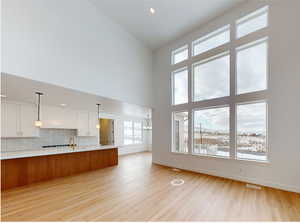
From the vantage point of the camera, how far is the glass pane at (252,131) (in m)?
3.93

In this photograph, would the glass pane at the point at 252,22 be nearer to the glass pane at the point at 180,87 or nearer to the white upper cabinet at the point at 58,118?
the glass pane at the point at 180,87

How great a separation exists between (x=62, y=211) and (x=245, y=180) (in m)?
4.48

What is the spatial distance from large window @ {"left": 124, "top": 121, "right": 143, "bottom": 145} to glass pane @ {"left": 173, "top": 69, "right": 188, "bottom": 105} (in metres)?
4.63

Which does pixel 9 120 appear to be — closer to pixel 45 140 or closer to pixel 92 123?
pixel 45 140

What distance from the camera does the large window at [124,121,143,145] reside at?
31.1 feet

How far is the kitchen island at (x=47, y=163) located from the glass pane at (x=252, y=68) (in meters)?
5.53

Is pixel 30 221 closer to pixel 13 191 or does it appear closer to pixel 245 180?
pixel 13 191

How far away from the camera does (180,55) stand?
5.97 m

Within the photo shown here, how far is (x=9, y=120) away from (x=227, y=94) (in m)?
7.34

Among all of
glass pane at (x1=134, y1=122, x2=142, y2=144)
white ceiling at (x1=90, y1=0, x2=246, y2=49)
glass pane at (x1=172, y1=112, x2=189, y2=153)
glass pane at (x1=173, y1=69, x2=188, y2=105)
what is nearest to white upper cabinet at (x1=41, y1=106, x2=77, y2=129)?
white ceiling at (x1=90, y1=0, x2=246, y2=49)

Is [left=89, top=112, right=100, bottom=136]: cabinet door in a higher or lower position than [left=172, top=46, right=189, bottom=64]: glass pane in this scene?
lower

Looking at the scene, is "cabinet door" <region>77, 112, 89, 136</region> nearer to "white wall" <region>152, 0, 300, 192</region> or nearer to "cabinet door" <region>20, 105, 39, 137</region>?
"cabinet door" <region>20, 105, 39, 137</region>

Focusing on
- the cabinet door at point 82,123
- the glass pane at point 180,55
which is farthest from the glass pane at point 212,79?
the cabinet door at point 82,123

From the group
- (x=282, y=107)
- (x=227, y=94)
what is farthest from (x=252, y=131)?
(x=227, y=94)
